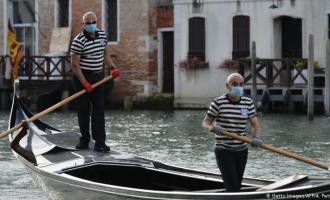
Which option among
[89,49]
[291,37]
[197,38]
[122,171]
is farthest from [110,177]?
[197,38]

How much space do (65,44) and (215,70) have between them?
332cm

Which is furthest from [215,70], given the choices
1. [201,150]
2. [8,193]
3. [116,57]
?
[8,193]

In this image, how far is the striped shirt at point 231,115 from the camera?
17.4 ft

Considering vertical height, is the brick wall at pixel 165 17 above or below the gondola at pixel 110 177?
above

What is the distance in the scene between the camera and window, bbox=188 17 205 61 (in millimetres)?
17516

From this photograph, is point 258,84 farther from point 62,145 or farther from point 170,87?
point 62,145

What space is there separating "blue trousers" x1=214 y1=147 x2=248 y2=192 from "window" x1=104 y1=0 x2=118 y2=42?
1349 centimetres

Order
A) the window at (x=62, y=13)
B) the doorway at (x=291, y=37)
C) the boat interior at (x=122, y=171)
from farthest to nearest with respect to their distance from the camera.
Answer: the window at (x=62, y=13), the doorway at (x=291, y=37), the boat interior at (x=122, y=171)

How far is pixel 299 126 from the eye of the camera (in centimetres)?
1320

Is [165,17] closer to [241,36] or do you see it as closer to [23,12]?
[241,36]

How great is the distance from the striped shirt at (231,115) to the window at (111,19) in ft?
44.3

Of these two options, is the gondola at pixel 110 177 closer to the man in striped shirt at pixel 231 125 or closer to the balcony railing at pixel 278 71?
the man in striped shirt at pixel 231 125

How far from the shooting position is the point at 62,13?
64.0 feet

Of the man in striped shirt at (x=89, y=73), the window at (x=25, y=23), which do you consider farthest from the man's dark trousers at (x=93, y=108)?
the window at (x=25, y=23)
